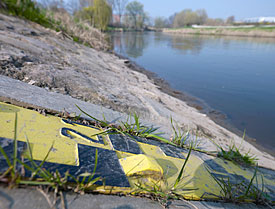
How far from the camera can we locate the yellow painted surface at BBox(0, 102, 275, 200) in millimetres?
994

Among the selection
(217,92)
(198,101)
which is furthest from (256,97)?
(198,101)

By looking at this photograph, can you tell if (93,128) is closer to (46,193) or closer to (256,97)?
(46,193)

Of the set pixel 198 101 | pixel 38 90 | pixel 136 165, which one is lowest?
pixel 198 101

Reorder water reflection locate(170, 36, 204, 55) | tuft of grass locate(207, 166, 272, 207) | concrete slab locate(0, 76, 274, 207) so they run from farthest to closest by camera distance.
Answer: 1. water reflection locate(170, 36, 204, 55)
2. concrete slab locate(0, 76, 274, 207)
3. tuft of grass locate(207, 166, 272, 207)

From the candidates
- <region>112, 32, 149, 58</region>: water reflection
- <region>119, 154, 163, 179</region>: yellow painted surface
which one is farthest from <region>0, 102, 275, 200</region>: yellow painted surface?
<region>112, 32, 149, 58</region>: water reflection

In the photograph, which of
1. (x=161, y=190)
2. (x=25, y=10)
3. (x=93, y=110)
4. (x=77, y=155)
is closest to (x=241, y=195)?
(x=161, y=190)

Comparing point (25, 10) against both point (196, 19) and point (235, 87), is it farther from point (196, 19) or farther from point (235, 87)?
point (196, 19)

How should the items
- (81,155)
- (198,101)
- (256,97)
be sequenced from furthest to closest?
(256,97), (198,101), (81,155)

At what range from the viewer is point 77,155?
106cm

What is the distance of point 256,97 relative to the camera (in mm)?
6074

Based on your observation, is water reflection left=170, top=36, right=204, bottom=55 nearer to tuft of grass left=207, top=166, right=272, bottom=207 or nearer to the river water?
the river water

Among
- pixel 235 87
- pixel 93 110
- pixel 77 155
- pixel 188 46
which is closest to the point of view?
pixel 77 155

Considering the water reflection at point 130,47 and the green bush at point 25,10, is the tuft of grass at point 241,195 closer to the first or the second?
the green bush at point 25,10

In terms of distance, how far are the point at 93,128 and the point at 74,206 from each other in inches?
31.7
